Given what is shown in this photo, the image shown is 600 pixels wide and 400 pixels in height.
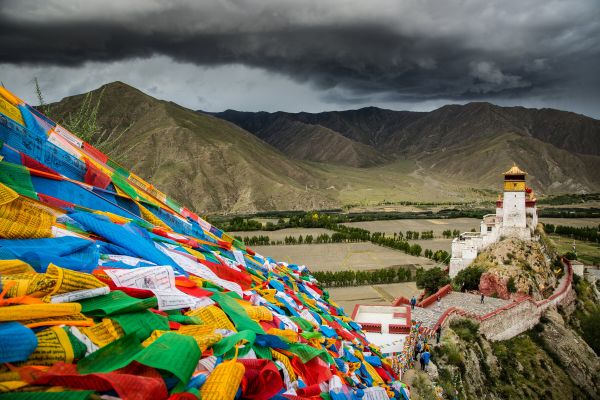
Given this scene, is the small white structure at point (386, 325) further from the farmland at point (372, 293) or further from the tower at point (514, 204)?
the tower at point (514, 204)

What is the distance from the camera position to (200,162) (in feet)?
391

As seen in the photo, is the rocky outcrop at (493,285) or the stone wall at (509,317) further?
the rocky outcrop at (493,285)

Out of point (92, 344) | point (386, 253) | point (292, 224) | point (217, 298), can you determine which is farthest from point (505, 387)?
point (292, 224)

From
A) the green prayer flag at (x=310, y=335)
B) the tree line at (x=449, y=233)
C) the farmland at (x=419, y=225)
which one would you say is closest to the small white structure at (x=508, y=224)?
the green prayer flag at (x=310, y=335)

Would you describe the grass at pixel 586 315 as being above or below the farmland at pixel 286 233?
below

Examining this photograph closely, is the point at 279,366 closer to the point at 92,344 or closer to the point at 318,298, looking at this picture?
the point at 92,344

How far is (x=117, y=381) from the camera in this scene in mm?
1987

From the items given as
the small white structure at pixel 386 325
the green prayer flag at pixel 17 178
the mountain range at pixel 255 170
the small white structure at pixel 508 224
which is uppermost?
the mountain range at pixel 255 170

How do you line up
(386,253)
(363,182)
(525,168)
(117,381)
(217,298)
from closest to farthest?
(117,381) → (217,298) → (386,253) → (363,182) → (525,168)

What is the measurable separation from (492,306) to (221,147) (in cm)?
11438

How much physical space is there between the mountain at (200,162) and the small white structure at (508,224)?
242 ft

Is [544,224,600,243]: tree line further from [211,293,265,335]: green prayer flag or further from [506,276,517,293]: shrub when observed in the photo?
[211,293,265,335]: green prayer flag

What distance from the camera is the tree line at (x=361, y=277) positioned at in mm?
40531

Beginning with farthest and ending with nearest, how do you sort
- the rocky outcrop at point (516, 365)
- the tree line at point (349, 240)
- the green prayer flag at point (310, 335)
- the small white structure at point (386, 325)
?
the tree line at point (349, 240) → the small white structure at point (386, 325) → the rocky outcrop at point (516, 365) → the green prayer flag at point (310, 335)
